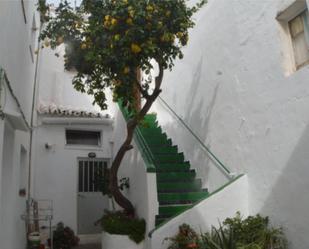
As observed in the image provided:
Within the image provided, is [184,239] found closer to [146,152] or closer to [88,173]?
[146,152]

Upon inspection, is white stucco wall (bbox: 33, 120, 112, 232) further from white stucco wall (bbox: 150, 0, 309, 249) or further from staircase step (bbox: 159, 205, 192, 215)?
staircase step (bbox: 159, 205, 192, 215)

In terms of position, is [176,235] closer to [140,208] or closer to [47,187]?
[140,208]

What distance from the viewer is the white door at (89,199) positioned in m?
10.3

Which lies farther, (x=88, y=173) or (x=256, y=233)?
(x=88, y=173)

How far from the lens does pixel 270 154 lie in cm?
546

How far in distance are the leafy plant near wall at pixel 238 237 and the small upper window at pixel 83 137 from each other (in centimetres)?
583

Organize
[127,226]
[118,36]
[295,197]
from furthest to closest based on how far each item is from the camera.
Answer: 1. [127,226]
2. [118,36]
3. [295,197]

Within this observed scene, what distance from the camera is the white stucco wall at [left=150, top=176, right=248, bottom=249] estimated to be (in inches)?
232

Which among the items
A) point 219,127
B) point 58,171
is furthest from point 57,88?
point 219,127

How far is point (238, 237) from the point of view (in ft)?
16.9

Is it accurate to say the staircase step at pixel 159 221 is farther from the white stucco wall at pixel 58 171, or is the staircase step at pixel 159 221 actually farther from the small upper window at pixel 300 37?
the white stucco wall at pixel 58 171

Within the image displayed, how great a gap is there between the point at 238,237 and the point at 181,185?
230 centimetres

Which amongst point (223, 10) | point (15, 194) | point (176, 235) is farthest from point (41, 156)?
point (223, 10)

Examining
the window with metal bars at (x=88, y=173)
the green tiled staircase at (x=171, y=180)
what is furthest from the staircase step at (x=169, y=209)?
the window with metal bars at (x=88, y=173)
